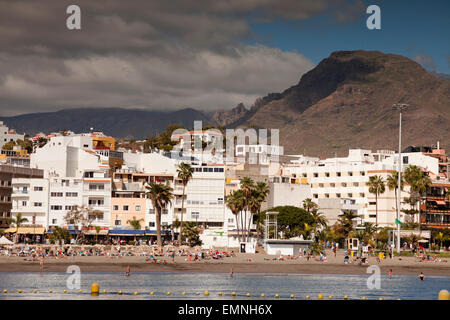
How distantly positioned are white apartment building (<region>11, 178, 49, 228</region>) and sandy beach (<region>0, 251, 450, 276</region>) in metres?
37.2

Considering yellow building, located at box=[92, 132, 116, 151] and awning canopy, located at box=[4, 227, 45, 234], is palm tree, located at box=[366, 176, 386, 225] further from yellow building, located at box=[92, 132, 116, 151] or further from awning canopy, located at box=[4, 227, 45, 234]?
yellow building, located at box=[92, 132, 116, 151]

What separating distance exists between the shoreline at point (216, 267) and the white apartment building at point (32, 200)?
41.2 metres

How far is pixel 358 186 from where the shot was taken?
15212 centimetres

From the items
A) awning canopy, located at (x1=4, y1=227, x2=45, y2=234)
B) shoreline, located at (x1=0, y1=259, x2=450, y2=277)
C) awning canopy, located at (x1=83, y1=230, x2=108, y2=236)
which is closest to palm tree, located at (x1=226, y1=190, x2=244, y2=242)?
awning canopy, located at (x1=83, y1=230, x2=108, y2=236)

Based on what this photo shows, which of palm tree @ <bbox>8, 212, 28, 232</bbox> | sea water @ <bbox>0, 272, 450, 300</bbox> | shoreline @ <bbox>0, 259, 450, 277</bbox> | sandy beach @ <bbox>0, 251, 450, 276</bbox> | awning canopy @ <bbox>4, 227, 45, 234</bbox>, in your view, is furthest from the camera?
palm tree @ <bbox>8, 212, 28, 232</bbox>

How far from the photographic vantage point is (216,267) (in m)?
83.6

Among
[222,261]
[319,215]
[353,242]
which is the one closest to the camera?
[222,261]

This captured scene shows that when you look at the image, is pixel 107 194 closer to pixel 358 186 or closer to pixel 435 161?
pixel 358 186

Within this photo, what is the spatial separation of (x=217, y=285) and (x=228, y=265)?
2183 centimetres

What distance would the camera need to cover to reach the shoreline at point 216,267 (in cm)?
8025

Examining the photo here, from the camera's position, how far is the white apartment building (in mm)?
127125
